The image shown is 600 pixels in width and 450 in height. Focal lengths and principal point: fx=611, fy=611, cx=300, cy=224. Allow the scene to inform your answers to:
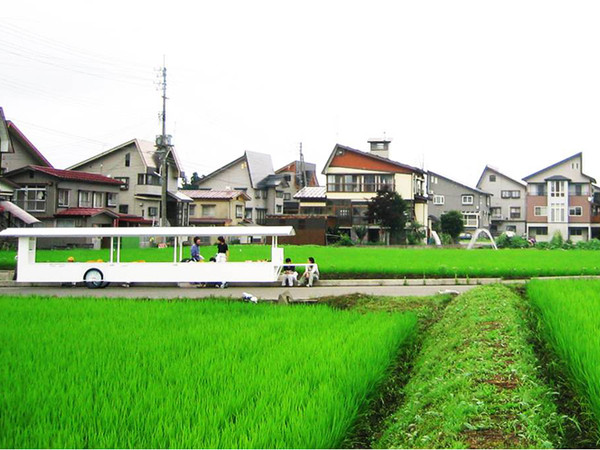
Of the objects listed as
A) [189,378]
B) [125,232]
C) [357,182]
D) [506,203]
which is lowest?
[189,378]

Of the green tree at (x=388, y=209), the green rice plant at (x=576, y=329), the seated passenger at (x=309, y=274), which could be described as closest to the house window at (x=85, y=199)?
the green tree at (x=388, y=209)

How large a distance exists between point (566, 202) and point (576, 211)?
1486 mm

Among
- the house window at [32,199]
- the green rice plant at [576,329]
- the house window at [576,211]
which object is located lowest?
the green rice plant at [576,329]

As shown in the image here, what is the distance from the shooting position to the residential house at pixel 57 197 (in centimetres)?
4353

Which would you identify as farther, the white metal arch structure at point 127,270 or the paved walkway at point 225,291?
the white metal arch structure at point 127,270

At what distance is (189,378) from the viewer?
5.64m

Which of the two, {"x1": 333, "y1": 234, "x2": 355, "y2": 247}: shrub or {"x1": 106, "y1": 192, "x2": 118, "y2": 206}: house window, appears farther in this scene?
{"x1": 333, "y1": 234, "x2": 355, "y2": 247}: shrub

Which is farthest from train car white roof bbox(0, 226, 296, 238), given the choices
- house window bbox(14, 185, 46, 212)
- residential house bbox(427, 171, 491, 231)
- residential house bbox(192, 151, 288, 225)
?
residential house bbox(427, 171, 491, 231)

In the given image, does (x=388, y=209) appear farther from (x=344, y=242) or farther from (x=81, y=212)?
(x=81, y=212)

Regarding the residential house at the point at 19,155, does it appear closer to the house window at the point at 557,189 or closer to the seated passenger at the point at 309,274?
the seated passenger at the point at 309,274

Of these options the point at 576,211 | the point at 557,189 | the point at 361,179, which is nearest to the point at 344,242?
the point at 361,179

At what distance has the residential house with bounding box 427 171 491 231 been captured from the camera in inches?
2704

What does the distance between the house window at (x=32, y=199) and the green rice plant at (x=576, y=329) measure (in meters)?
38.8

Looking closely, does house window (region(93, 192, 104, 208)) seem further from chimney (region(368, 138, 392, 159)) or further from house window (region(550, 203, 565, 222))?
house window (region(550, 203, 565, 222))
